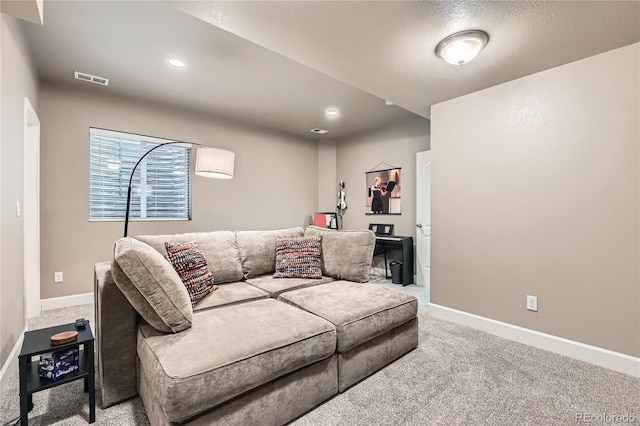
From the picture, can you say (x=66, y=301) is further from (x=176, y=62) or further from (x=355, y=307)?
(x=355, y=307)

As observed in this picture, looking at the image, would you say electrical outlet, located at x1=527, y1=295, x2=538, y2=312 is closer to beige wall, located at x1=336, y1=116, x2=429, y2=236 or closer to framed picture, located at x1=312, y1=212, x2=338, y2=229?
beige wall, located at x1=336, y1=116, x2=429, y2=236

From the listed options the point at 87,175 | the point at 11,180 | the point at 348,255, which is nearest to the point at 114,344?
the point at 11,180

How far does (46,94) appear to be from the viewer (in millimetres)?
3219

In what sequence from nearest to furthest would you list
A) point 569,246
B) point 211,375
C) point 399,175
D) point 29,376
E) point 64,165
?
point 211,375 → point 29,376 → point 569,246 → point 64,165 → point 399,175

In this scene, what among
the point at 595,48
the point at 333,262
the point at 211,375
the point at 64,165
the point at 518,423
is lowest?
the point at 518,423

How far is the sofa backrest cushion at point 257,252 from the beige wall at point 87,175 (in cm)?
186

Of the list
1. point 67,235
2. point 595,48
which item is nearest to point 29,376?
point 67,235

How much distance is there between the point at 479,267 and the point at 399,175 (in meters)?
2.33

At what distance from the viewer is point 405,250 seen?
4.37 m

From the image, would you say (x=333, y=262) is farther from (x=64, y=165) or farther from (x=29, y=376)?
(x=64, y=165)

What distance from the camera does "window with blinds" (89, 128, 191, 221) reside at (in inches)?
141

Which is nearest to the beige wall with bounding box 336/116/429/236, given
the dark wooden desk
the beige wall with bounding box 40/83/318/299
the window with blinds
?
the dark wooden desk

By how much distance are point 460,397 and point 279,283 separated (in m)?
1.47

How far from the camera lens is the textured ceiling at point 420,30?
5.43 ft
